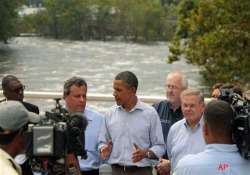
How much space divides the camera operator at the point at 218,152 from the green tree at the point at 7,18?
5466 centimetres

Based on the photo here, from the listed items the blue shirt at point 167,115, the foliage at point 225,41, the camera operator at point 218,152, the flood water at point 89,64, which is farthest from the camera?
the flood water at point 89,64

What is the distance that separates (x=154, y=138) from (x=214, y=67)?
17.6 meters

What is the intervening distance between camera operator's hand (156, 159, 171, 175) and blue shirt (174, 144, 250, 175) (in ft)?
4.12

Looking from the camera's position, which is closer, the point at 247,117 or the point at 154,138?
the point at 247,117

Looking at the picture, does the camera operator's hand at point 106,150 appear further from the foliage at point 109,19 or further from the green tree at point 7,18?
the foliage at point 109,19

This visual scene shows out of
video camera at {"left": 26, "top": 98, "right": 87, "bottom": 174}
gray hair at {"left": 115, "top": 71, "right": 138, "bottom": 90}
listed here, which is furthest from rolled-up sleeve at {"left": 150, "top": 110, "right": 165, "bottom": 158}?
video camera at {"left": 26, "top": 98, "right": 87, "bottom": 174}

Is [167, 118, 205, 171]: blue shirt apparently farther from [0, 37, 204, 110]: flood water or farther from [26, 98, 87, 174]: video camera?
[0, 37, 204, 110]: flood water

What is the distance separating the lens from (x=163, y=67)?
5000 cm

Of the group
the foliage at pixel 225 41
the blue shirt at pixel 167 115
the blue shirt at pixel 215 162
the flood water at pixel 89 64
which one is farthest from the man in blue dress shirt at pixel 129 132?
the flood water at pixel 89 64

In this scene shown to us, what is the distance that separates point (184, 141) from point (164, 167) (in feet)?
0.94

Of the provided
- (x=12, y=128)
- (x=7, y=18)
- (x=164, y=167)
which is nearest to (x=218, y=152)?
(x=12, y=128)

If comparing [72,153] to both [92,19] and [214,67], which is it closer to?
[214,67]

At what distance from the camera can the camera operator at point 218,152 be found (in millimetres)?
2410

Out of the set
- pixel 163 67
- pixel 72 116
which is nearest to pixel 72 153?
pixel 72 116
